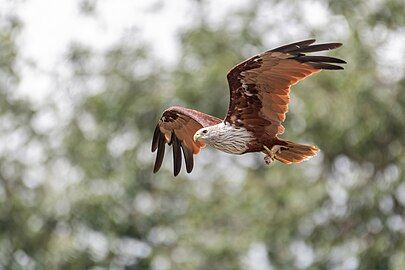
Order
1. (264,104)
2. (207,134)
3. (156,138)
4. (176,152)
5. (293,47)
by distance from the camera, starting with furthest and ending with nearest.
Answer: (156,138)
(176,152)
(207,134)
(264,104)
(293,47)

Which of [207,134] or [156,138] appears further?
[156,138]

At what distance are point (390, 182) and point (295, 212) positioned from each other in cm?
132

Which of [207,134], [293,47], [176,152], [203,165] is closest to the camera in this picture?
[293,47]

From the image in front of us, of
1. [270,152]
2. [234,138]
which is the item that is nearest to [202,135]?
[234,138]

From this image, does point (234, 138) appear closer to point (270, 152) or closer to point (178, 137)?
point (270, 152)

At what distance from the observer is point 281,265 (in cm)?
1523

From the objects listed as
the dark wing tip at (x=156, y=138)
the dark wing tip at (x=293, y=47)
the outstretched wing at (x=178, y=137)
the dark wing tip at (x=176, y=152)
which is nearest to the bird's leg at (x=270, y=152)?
the dark wing tip at (x=293, y=47)

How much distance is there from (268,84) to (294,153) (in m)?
0.34

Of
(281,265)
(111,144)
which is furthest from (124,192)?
(281,265)

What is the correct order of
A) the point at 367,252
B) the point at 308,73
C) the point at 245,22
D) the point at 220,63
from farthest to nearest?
the point at 245,22 < the point at 220,63 < the point at 367,252 < the point at 308,73

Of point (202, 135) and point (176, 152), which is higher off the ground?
point (202, 135)

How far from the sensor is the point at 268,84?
5582 mm

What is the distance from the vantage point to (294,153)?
567 centimetres

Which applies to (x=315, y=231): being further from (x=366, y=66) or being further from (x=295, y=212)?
(x=366, y=66)
